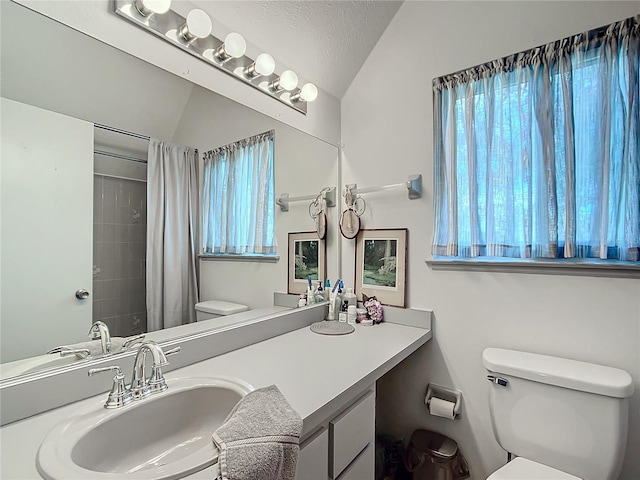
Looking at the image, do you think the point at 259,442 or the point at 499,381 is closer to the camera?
the point at 259,442

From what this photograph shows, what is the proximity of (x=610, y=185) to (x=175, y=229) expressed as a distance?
5.43 ft

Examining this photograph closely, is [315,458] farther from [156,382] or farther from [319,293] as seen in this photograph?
[319,293]

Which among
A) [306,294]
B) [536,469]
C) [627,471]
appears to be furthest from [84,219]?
[627,471]

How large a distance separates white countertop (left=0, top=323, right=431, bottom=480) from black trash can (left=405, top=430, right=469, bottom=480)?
1.70 feet

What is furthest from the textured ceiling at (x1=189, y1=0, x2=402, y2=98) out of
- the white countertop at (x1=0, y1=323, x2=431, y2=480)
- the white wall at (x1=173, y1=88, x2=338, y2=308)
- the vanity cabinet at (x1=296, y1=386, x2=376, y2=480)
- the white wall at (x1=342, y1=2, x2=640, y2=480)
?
the vanity cabinet at (x1=296, y1=386, x2=376, y2=480)

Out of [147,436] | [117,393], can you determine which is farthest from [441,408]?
[117,393]

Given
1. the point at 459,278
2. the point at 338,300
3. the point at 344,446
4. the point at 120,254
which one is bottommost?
the point at 344,446

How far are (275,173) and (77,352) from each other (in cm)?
108

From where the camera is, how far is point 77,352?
902mm

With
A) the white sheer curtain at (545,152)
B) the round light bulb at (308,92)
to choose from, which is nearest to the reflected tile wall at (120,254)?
the round light bulb at (308,92)

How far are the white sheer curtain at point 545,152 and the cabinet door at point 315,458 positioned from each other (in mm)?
1020

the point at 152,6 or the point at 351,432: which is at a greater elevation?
the point at 152,6

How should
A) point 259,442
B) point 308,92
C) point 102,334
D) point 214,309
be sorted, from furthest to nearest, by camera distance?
point 308,92 < point 214,309 < point 102,334 < point 259,442

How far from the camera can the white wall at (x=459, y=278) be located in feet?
4.04
